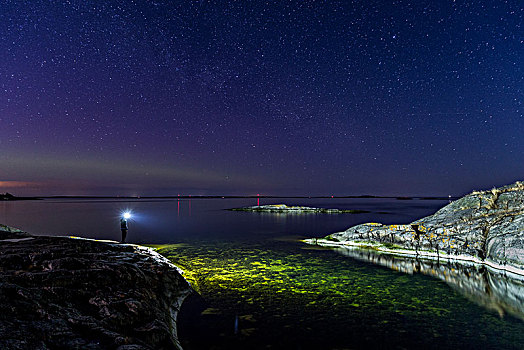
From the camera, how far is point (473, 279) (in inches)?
644

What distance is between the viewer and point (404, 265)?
789 inches

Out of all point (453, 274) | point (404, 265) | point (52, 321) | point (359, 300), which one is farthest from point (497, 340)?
point (52, 321)

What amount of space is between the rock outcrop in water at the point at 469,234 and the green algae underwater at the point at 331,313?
6556mm

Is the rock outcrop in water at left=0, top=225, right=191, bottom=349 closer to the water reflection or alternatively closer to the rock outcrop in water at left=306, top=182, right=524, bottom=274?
the water reflection

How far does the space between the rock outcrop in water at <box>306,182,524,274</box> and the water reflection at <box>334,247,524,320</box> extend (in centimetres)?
136

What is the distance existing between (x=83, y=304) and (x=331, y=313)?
8.95 meters

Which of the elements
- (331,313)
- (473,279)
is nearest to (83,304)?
(331,313)

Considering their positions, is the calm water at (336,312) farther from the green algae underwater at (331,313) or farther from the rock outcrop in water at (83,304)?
the rock outcrop in water at (83,304)

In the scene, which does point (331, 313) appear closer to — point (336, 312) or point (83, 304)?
point (336, 312)

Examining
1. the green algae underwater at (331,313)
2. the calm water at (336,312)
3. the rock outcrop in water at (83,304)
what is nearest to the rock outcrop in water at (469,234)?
the calm water at (336,312)

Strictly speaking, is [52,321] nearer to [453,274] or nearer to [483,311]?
[483,311]

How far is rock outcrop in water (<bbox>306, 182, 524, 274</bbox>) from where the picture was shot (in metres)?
18.8

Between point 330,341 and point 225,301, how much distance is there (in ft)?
17.1

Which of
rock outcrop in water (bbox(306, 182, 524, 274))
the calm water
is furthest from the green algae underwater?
rock outcrop in water (bbox(306, 182, 524, 274))
